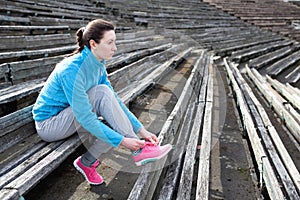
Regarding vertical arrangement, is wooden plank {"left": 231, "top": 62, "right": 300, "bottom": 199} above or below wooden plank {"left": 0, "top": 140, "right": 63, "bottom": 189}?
below

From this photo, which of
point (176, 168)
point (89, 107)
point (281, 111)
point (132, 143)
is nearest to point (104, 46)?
point (89, 107)

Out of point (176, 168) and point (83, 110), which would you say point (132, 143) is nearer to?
point (83, 110)

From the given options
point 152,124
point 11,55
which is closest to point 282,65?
point 152,124

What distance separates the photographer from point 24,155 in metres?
2.27

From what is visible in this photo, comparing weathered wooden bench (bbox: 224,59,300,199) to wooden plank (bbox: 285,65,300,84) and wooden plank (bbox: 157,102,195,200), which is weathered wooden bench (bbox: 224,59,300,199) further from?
wooden plank (bbox: 285,65,300,84)

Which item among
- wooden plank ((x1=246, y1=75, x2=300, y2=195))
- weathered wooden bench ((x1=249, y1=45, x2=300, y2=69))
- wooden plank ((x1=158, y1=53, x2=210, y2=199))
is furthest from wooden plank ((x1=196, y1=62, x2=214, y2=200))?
weathered wooden bench ((x1=249, y1=45, x2=300, y2=69))

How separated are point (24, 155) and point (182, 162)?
4.07 feet

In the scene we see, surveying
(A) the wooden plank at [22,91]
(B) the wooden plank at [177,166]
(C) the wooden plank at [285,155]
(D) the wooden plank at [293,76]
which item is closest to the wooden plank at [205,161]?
(B) the wooden plank at [177,166]

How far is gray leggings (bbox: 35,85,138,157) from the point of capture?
7.68 ft

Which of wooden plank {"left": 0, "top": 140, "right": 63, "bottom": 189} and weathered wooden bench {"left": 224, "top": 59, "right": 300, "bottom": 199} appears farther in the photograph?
weathered wooden bench {"left": 224, "top": 59, "right": 300, "bottom": 199}

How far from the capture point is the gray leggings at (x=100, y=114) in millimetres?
2340

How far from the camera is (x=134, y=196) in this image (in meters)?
1.93

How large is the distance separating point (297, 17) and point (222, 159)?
19205mm

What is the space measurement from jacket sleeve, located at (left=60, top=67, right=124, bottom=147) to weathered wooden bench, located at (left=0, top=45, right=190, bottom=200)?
0.28 metres
